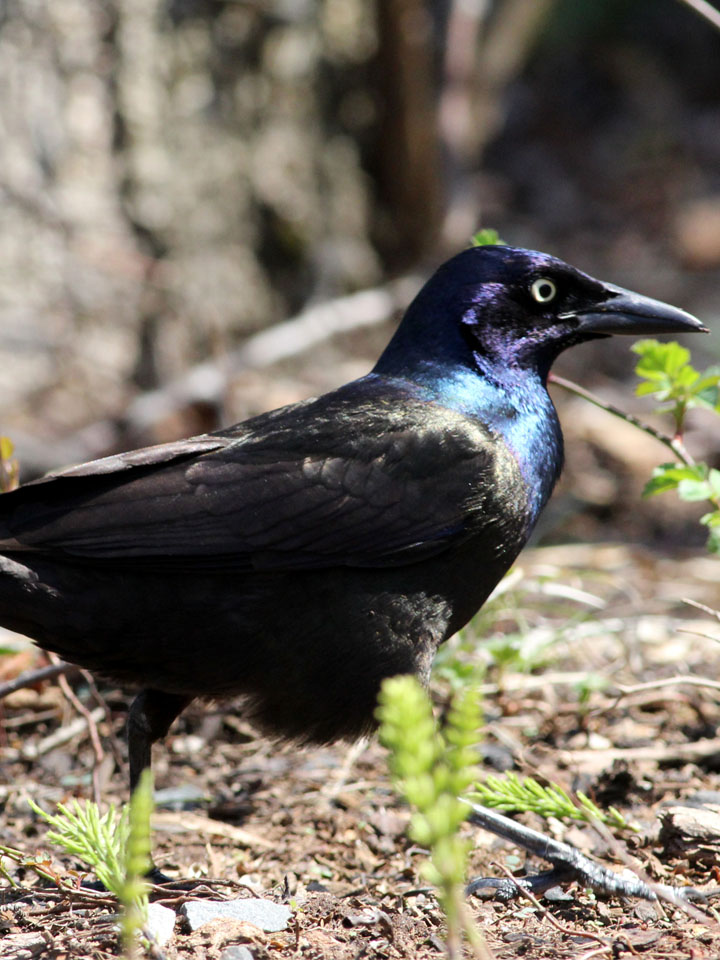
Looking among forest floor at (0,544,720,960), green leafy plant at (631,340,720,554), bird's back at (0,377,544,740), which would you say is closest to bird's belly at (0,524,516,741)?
bird's back at (0,377,544,740)

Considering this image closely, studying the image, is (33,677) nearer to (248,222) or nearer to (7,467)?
(7,467)

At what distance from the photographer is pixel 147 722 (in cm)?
337

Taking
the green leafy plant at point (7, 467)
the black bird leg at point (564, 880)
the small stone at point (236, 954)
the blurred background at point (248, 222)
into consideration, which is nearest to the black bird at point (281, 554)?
the black bird leg at point (564, 880)

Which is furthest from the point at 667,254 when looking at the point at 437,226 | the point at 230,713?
the point at 230,713

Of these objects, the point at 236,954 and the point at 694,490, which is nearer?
the point at 236,954

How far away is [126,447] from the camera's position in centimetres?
573

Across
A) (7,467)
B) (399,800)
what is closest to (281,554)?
(399,800)

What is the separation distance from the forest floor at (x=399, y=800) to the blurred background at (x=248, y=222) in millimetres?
1658

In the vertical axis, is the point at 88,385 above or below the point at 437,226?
below

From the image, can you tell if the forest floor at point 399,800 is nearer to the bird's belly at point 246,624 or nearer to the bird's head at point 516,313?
the bird's belly at point 246,624

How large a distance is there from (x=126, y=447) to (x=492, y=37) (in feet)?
12.7

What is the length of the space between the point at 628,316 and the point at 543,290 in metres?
0.27

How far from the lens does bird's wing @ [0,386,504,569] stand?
3.05 metres

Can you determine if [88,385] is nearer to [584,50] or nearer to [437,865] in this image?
[437,865]
